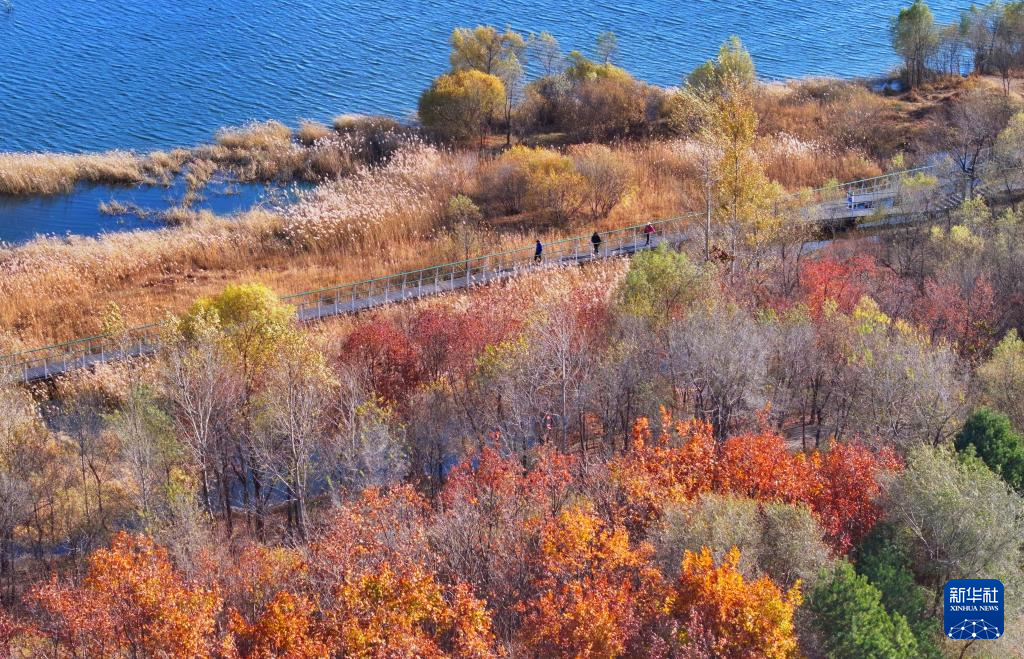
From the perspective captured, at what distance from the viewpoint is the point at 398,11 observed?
3612 inches

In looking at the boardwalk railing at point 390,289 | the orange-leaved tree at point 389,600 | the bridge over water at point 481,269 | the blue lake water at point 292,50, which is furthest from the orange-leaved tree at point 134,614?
the blue lake water at point 292,50

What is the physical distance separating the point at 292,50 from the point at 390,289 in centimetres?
4686

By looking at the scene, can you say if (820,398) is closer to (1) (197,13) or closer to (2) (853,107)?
(2) (853,107)

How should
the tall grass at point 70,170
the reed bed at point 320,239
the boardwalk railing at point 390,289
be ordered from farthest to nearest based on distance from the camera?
the tall grass at point 70,170, the reed bed at point 320,239, the boardwalk railing at point 390,289

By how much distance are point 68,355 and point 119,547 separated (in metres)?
17.6

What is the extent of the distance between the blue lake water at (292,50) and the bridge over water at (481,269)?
2792cm

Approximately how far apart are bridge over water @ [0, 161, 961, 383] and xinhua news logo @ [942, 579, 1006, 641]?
24.5 m

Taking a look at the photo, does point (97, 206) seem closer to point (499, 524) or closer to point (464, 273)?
point (464, 273)

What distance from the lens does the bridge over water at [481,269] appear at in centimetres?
3819

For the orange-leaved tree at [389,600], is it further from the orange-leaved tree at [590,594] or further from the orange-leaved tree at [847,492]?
the orange-leaved tree at [847,492]

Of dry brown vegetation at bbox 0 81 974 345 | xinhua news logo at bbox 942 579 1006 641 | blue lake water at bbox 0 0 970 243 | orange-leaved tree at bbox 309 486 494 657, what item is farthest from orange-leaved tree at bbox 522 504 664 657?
blue lake water at bbox 0 0 970 243

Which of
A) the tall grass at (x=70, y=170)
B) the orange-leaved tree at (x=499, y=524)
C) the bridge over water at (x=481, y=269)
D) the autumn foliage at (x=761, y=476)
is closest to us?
the orange-leaved tree at (x=499, y=524)

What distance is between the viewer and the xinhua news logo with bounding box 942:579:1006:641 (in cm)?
2078

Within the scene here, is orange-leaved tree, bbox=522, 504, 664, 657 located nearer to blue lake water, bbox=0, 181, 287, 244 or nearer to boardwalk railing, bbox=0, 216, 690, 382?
boardwalk railing, bbox=0, 216, 690, 382
